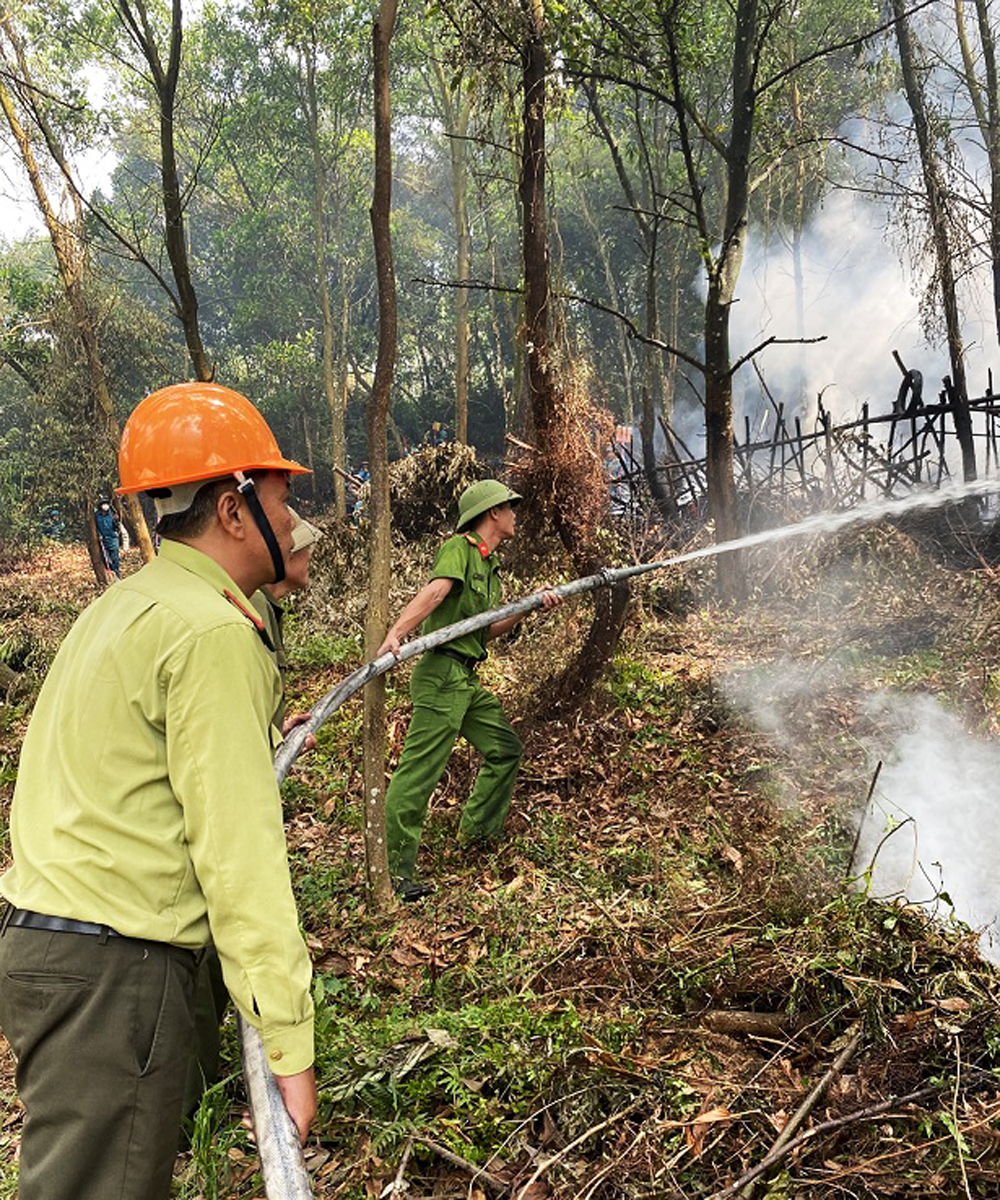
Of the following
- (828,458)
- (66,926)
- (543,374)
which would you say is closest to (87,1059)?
(66,926)

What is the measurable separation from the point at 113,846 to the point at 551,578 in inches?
190

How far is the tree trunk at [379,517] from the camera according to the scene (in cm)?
380

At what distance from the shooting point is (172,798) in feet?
5.51

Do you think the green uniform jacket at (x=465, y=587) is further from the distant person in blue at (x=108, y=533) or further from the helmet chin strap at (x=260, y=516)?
the distant person in blue at (x=108, y=533)

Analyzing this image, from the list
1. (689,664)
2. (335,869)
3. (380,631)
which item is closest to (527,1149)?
(380,631)

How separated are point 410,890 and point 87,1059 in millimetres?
2810

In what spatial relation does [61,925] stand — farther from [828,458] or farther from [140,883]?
[828,458]

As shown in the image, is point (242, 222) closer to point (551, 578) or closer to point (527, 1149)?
point (551, 578)

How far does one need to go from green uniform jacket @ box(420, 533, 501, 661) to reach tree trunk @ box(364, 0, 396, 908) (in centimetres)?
56

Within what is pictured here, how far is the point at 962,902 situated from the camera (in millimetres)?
3736

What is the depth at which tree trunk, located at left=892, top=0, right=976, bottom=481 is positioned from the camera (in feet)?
28.9

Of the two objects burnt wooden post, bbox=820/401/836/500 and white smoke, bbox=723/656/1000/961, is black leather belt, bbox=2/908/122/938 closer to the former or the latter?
white smoke, bbox=723/656/1000/961

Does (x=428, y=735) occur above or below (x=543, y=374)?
below

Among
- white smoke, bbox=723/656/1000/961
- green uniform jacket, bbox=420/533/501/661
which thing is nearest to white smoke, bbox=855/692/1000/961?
white smoke, bbox=723/656/1000/961
